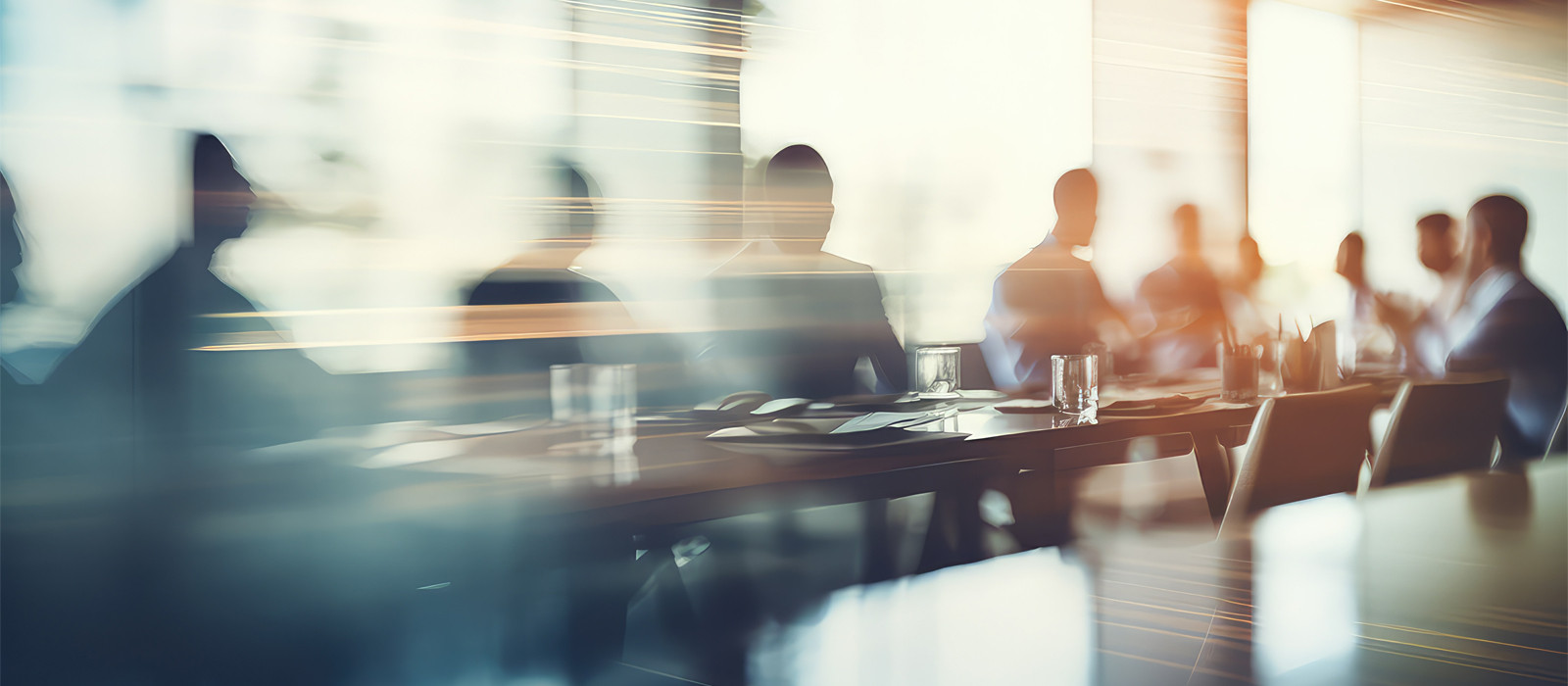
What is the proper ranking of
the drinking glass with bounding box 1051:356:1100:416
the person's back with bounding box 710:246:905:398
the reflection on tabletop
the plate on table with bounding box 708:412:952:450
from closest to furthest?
the plate on table with bounding box 708:412:952:450 → the reflection on tabletop → the drinking glass with bounding box 1051:356:1100:416 → the person's back with bounding box 710:246:905:398

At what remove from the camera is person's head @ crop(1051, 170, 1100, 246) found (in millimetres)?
3027

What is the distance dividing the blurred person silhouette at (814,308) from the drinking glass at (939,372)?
617 mm

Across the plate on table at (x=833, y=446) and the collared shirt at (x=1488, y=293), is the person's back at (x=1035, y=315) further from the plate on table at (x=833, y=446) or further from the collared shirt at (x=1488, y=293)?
the plate on table at (x=833, y=446)

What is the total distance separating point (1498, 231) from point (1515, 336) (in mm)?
306

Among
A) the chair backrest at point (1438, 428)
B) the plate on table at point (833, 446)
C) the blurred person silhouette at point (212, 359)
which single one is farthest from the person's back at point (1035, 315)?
the blurred person silhouette at point (212, 359)

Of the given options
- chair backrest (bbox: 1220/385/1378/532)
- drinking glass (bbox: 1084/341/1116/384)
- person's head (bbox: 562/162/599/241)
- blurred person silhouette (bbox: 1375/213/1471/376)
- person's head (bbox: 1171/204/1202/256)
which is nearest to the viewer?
chair backrest (bbox: 1220/385/1378/532)

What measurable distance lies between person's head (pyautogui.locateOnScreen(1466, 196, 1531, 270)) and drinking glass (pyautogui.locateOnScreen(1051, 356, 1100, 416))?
1.42m

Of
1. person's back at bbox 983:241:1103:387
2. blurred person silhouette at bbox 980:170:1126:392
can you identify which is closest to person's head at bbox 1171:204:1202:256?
blurred person silhouette at bbox 980:170:1126:392

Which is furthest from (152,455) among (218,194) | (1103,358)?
(1103,358)

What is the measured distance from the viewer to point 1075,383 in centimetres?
166

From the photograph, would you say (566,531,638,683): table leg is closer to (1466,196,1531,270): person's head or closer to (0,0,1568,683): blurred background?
(0,0,1568,683): blurred background

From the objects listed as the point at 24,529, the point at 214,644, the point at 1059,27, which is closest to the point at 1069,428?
the point at 214,644

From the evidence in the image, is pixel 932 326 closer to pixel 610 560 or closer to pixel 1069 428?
pixel 1069 428

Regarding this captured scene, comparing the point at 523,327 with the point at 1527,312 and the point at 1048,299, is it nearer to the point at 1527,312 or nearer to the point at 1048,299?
the point at 1048,299
